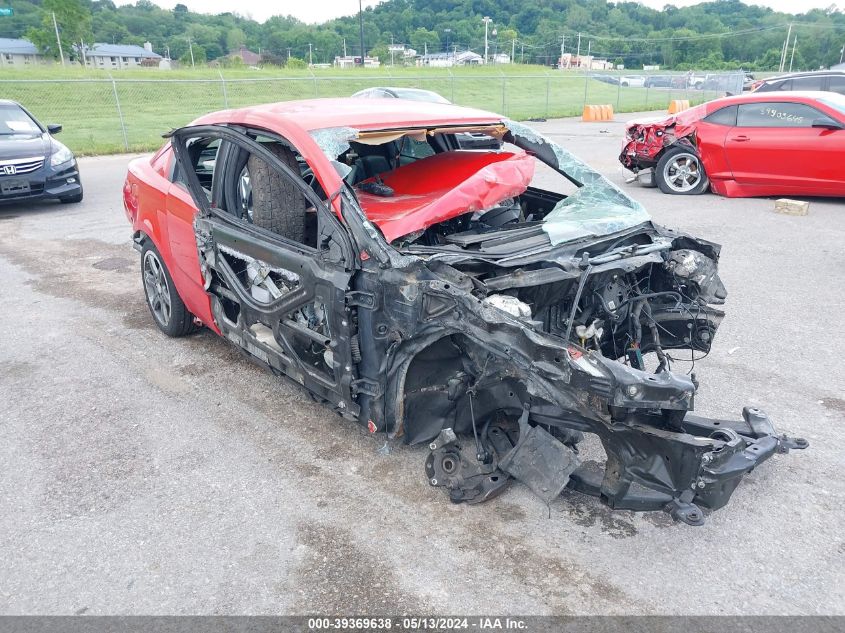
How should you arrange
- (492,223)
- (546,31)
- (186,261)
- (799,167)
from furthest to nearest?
(546,31) → (799,167) → (186,261) → (492,223)

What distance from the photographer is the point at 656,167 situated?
1084 centimetres

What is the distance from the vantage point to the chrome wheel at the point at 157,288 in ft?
17.0

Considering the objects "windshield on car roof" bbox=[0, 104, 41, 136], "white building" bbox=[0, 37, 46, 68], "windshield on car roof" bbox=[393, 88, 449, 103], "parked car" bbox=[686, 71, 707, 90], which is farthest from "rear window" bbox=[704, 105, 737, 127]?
"white building" bbox=[0, 37, 46, 68]

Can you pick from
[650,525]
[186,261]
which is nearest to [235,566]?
[650,525]

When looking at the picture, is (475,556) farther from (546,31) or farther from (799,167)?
(546,31)

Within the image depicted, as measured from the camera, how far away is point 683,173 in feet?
34.9

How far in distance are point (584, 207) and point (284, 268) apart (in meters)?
1.87

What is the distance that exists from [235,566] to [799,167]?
32.0 feet

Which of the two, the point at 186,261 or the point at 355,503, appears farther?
the point at 186,261

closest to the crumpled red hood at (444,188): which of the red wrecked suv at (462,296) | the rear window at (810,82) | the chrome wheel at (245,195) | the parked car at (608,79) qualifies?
the red wrecked suv at (462,296)

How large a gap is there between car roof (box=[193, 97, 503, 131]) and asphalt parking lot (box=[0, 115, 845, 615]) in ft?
5.74

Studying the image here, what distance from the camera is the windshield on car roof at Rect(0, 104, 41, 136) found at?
34.2 ft

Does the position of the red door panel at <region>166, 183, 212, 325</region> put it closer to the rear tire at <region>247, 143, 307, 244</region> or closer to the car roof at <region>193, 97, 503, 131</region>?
the car roof at <region>193, 97, 503, 131</region>

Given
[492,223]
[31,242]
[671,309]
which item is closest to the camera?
[671,309]
